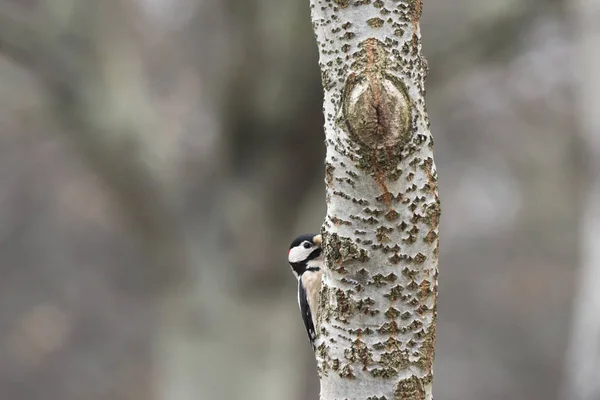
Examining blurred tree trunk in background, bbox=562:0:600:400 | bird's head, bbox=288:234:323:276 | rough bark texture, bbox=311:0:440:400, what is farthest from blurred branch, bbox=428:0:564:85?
rough bark texture, bbox=311:0:440:400

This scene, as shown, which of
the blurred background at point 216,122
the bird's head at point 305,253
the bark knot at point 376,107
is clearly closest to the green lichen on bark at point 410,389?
the bark knot at point 376,107

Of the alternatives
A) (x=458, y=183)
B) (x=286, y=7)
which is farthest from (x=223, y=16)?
(x=458, y=183)

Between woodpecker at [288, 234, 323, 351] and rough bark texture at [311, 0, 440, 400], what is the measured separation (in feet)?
4.82

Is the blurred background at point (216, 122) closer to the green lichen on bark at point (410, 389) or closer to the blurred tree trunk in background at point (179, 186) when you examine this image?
the blurred tree trunk in background at point (179, 186)

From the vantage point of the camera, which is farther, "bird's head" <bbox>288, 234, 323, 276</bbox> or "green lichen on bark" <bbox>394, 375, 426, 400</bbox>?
"bird's head" <bbox>288, 234, 323, 276</bbox>

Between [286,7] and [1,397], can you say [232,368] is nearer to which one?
[286,7]

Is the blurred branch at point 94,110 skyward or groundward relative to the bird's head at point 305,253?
skyward

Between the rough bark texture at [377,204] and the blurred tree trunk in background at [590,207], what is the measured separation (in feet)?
13.0

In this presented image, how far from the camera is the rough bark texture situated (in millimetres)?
1526

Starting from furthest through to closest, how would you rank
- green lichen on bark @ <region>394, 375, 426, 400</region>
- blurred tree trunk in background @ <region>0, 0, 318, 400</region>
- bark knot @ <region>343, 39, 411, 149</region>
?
blurred tree trunk in background @ <region>0, 0, 318, 400</region>, green lichen on bark @ <region>394, 375, 426, 400</region>, bark knot @ <region>343, 39, 411, 149</region>

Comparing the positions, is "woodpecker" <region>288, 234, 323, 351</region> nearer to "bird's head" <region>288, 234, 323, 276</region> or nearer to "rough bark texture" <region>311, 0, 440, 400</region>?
"bird's head" <region>288, 234, 323, 276</region>

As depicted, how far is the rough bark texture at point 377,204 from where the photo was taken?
1.53 m

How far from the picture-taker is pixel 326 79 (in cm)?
160

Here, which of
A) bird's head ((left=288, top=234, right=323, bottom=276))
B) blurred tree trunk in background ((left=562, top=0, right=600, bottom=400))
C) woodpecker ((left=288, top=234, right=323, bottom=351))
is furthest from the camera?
blurred tree trunk in background ((left=562, top=0, right=600, bottom=400))
